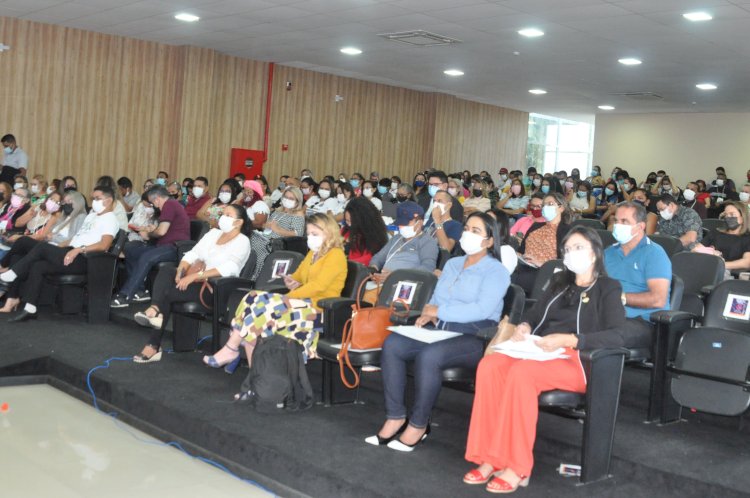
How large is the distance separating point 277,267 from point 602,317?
2.53 m

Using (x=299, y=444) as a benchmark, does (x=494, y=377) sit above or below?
above

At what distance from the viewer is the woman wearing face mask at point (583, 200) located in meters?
12.9

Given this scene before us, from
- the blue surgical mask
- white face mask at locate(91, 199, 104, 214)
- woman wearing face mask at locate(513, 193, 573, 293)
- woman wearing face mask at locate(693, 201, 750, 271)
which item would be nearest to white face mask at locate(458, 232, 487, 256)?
woman wearing face mask at locate(513, 193, 573, 293)

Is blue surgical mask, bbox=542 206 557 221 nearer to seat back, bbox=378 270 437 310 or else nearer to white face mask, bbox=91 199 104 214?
seat back, bbox=378 270 437 310

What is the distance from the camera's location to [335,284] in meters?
4.90

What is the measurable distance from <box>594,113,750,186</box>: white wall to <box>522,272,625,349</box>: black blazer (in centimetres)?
1553

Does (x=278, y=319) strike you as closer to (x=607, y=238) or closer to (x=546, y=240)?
(x=546, y=240)

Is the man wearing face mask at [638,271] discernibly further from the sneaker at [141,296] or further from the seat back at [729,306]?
the sneaker at [141,296]

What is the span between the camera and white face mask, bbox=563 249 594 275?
3.67 metres

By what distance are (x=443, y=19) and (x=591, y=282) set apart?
6.25 metres

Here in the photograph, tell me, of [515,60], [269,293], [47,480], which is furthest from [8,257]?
[515,60]

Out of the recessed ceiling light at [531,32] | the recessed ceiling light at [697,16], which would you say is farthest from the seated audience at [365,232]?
the recessed ceiling light at [531,32]

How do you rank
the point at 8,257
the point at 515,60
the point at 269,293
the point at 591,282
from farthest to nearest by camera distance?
the point at 515,60
the point at 8,257
the point at 269,293
the point at 591,282

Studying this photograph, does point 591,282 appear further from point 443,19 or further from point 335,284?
point 443,19
